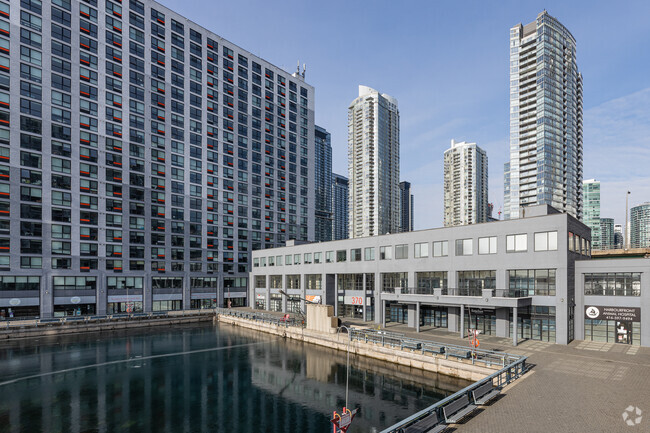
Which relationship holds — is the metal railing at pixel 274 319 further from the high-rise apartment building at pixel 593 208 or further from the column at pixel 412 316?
the high-rise apartment building at pixel 593 208

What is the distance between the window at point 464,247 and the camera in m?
44.3

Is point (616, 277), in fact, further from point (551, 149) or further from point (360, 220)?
point (360, 220)

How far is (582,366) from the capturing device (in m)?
28.2

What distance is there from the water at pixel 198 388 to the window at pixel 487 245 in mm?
16951

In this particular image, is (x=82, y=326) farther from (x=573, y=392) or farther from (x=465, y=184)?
(x=465, y=184)

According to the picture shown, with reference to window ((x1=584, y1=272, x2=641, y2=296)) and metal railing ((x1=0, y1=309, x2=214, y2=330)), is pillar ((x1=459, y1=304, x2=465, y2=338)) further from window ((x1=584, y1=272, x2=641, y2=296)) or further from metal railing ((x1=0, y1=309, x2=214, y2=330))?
metal railing ((x1=0, y1=309, x2=214, y2=330))

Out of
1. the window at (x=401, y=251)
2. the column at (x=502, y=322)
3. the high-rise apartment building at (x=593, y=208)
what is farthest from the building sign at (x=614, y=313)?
the high-rise apartment building at (x=593, y=208)

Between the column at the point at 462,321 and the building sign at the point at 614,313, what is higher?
the building sign at the point at 614,313

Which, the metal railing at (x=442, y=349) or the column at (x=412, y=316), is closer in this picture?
the metal railing at (x=442, y=349)

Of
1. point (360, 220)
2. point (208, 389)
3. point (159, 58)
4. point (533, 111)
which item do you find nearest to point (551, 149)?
point (533, 111)

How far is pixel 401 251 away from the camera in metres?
51.8

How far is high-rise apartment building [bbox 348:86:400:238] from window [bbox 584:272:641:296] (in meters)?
133

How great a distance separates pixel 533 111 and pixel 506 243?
342ft

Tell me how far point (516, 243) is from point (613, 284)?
968cm
